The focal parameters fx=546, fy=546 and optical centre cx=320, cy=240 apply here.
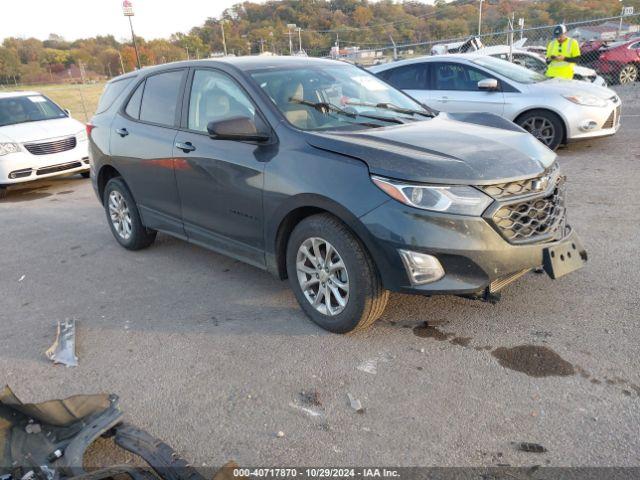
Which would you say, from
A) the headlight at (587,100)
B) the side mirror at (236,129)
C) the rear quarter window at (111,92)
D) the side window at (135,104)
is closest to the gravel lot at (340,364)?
the side mirror at (236,129)

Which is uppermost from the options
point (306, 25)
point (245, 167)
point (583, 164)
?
point (306, 25)

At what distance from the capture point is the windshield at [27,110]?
9.42 metres

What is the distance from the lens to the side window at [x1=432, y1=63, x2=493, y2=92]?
8.70 m

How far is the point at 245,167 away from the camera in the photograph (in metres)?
3.76

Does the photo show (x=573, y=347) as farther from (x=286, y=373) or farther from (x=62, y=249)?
(x=62, y=249)

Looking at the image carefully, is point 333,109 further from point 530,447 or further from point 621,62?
point 621,62

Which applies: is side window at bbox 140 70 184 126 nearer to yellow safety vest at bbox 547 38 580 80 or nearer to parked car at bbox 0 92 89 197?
parked car at bbox 0 92 89 197

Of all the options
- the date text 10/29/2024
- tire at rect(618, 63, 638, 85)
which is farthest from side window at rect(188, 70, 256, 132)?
tire at rect(618, 63, 638, 85)

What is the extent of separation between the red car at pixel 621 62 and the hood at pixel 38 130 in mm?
14858

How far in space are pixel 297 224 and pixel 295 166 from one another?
39cm

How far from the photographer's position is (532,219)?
324 cm

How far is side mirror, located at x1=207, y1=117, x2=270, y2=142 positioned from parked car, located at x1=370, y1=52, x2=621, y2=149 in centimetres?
536

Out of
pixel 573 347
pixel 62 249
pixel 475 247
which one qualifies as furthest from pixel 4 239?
pixel 573 347

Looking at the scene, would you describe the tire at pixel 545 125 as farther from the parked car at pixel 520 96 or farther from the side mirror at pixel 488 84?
the side mirror at pixel 488 84
